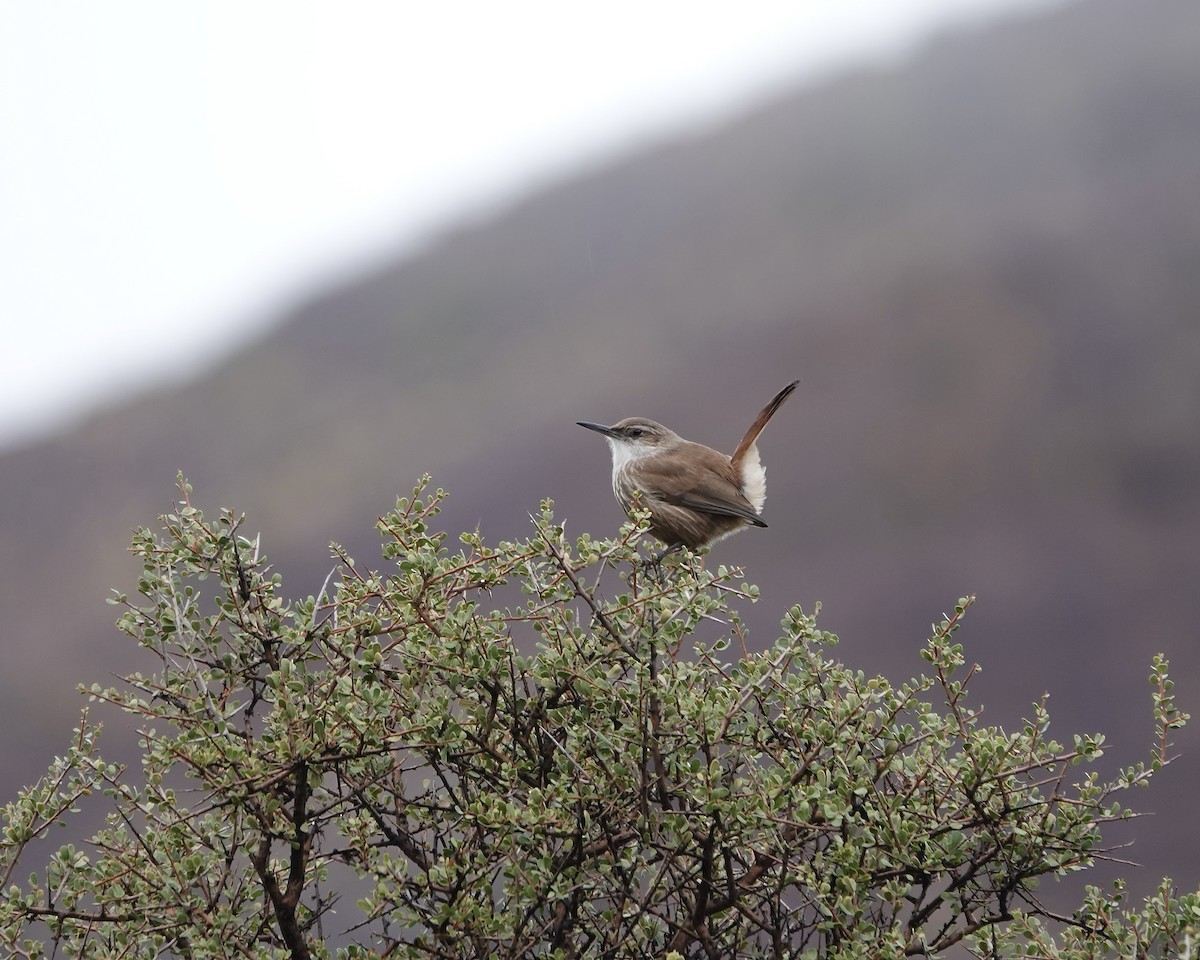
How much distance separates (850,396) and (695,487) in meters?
12.1

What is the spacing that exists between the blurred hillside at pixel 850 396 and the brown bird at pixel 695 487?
451 centimetres

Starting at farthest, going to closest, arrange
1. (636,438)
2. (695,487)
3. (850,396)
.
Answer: (850,396)
(636,438)
(695,487)

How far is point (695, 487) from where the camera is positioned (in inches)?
203

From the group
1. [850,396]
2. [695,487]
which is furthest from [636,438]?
[850,396]

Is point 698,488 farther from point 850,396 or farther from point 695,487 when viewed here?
point 850,396

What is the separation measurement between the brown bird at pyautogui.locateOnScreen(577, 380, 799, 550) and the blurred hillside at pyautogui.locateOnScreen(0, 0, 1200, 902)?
178 inches

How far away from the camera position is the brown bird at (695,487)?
5.12 meters

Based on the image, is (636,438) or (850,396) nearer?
(636,438)

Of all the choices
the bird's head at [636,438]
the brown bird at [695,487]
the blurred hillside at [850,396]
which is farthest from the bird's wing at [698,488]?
the blurred hillside at [850,396]

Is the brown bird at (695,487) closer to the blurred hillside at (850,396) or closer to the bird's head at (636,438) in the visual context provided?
the bird's head at (636,438)

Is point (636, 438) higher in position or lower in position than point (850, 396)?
lower

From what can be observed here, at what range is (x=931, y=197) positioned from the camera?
2419cm

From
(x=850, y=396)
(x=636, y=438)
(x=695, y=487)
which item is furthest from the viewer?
(x=850, y=396)

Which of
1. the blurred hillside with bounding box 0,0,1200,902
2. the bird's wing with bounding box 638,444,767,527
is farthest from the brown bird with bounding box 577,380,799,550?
the blurred hillside with bounding box 0,0,1200,902
